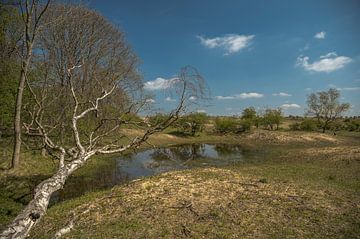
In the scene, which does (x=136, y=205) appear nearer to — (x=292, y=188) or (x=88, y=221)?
(x=88, y=221)

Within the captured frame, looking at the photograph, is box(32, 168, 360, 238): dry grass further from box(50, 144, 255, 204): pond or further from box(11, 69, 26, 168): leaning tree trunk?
box(11, 69, 26, 168): leaning tree trunk

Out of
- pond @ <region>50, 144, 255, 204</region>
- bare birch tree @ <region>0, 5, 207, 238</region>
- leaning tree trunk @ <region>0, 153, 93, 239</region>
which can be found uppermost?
bare birch tree @ <region>0, 5, 207, 238</region>

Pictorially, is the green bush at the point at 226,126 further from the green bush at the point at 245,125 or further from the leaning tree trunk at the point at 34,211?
the leaning tree trunk at the point at 34,211

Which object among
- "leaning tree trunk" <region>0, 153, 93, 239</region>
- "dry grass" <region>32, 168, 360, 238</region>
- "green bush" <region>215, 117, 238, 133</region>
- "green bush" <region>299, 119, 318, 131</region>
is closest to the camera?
"leaning tree trunk" <region>0, 153, 93, 239</region>

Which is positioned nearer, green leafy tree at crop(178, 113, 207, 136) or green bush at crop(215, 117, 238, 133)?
green leafy tree at crop(178, 113, 207, 136)

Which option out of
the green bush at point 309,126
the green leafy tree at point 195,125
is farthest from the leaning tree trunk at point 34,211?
the green bush at point 309,126

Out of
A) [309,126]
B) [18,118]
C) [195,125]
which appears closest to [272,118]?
[309,126]

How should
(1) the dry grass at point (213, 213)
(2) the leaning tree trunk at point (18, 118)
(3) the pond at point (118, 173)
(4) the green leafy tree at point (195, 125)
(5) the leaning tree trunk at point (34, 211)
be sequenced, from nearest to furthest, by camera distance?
(5) the leaning tree trunk at point (34, 211)
(1) the dry grass at point (213, 213)
(3) the pond at point (118, 173)
(2) the leaning tree trunk at point (18, 118)
(4) the green leafy tree at point (195, 125)

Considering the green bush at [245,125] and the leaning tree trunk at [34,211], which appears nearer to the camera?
the leaning tree trunk at [34,211]

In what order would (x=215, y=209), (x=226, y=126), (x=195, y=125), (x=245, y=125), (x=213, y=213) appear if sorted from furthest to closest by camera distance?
(x=245, y=125) → (x=226, y=126) → (x=195, y=125) → (x=215, y=209) → (x=213, y=213)

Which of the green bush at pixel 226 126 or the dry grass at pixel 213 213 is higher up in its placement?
the green bush at pixel 226 126

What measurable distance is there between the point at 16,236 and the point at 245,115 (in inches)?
2723

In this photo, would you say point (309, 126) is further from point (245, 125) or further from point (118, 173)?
point (118, 173)

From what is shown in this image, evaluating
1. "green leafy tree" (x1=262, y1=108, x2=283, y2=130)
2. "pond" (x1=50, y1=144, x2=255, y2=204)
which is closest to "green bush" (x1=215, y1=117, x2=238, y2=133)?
"green leafy tree" (x1=262, y1=108, x2=283, y2=130)
